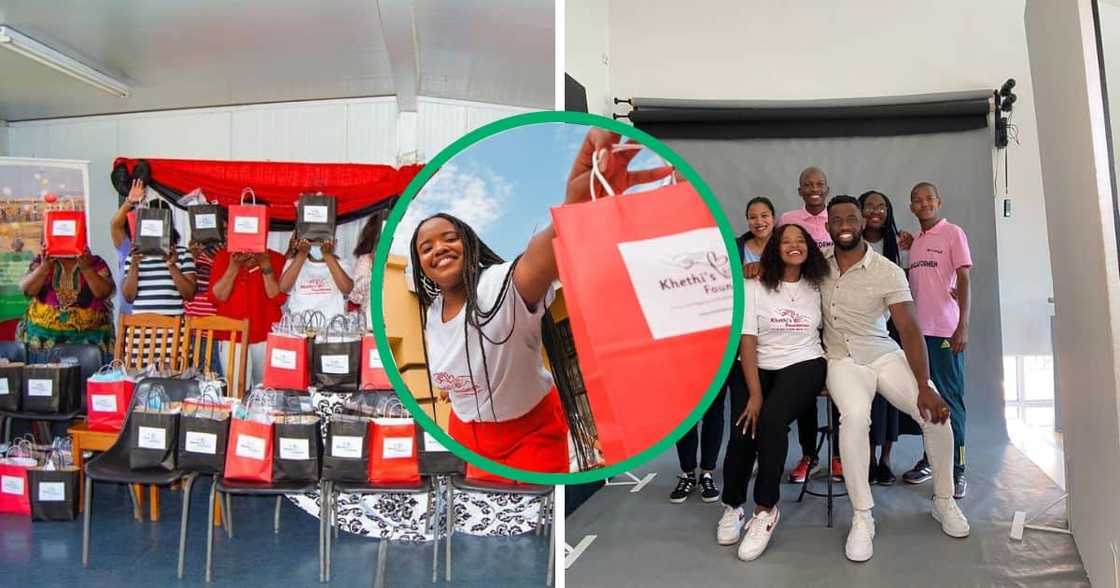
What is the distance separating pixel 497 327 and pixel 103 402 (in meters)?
2.77

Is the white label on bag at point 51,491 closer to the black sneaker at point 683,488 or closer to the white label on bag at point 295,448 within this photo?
the white label on bag at point 295,448

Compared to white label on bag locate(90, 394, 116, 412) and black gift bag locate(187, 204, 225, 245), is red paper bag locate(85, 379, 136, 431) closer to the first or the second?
white label on bag locate(90, 394, 116, 412)

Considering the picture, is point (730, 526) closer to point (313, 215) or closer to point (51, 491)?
→ point (313, 215)

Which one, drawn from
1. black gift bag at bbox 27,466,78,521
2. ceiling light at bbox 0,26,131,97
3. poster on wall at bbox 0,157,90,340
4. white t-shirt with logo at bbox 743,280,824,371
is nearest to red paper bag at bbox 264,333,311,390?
black gift bag at bbox 27,466,78,521

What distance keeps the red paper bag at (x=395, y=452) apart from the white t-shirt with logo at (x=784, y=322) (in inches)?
44.6

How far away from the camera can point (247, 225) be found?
9.88 ft

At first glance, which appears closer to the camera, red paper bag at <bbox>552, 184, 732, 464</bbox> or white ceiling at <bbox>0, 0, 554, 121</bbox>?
red paper bag at <bbox>552, 184, 732, 464</bbox>

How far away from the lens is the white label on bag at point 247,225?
3.00m

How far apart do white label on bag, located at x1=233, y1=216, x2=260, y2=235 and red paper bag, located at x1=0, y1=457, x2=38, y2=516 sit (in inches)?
50.0

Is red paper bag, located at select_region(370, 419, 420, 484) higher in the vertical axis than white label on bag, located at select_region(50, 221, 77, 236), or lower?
lower

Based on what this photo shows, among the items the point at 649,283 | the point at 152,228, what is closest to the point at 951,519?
the point at 649,283

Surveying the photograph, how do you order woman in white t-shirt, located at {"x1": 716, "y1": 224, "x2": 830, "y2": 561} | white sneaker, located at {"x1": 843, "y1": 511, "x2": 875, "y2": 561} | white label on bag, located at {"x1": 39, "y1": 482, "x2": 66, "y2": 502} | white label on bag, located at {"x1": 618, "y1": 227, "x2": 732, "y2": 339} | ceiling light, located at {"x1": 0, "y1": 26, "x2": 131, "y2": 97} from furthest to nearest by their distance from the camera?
ceiling light, located at {"x1": 0, "y1": 26, "x2": 131, "y2": 97} → white label on bag, located at {"x1": 39, "y1": 482, "x2": 66, "y2": 502} → white sneaker, located at {"x1": 843, "y1": 511, "x2": 875, "y2": 561} → woman in white t-shirt, located at {"x1": 716, "y1": 224, "x2": 830, "y2": 561} → white label on bag, located at {"x1": 618, "y1": 227, "x2": 732, "y2": 339}

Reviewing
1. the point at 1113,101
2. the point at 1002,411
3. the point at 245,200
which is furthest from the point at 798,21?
the point at 245,200

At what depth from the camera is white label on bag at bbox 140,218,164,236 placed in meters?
3.07
